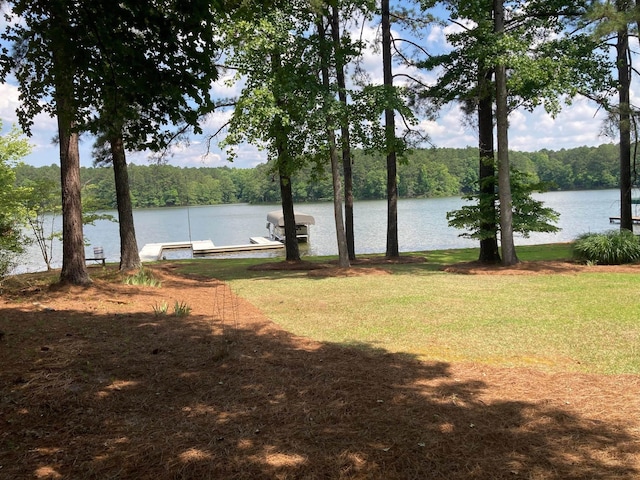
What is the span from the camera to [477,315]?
7191mm

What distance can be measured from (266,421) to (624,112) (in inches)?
631

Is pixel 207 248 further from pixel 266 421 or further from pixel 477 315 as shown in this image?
pixel 266 421

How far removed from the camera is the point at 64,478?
2660mm

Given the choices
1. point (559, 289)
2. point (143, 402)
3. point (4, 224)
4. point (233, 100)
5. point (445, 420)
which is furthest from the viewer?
point (233, 100)

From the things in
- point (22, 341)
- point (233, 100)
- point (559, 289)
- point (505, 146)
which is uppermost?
point (233, 100)

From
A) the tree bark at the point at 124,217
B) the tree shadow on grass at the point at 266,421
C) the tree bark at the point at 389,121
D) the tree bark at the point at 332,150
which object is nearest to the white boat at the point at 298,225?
the tree bark at the point at 389,121

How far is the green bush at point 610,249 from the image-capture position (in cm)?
1195

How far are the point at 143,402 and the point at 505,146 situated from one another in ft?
36.8

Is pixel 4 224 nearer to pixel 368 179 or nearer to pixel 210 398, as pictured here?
pixel 210 398

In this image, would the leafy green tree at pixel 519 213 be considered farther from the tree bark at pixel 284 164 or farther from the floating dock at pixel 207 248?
the floating dock at pixel 207 248

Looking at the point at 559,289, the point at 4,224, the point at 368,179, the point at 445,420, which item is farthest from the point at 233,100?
the point at 368,179

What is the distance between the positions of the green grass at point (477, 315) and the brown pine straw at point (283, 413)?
1.86ft

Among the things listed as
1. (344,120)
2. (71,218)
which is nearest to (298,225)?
(344,120)

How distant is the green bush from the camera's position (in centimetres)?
1195
